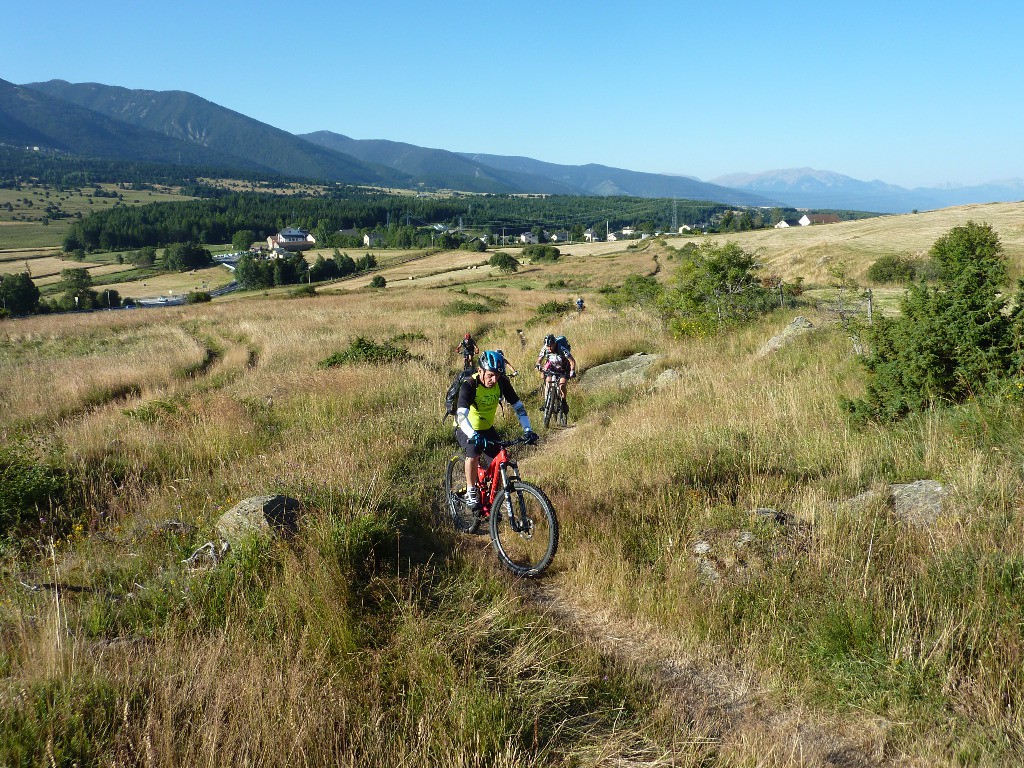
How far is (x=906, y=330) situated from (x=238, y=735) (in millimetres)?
8045

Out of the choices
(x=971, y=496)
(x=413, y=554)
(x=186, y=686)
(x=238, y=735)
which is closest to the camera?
(x=238, y=735)

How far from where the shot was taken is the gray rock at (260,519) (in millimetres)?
4562

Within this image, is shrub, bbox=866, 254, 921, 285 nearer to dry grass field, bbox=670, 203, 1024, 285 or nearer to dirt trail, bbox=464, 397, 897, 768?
dry grass field, bbox=670, 203, 1024, 285

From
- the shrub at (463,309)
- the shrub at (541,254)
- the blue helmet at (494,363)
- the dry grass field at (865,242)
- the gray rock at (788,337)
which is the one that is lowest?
the shrub at (463,309)

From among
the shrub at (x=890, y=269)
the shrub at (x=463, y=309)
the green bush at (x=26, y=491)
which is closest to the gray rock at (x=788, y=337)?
the green bush at (x=26, y=491)

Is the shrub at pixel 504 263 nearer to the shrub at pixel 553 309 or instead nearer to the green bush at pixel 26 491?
the shrub at pixel 553 309

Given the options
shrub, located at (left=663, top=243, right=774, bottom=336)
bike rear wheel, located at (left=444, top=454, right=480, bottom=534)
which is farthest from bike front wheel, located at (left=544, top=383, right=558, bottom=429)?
shrub, located at (left=663, top=243, right=774, bottom=336)

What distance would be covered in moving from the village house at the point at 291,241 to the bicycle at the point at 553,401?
126428 millimetres

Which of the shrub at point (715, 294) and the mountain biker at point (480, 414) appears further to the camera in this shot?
the shrub at point (715, 294)

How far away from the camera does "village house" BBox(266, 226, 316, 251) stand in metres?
128

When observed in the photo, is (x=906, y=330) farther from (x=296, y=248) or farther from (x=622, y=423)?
(x=296, y=248)

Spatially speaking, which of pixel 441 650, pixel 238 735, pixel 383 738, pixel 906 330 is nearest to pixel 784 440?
pixel 906 330

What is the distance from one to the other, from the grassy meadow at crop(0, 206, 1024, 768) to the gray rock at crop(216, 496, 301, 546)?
0.17 metres

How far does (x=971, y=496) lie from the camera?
4.55 metres
